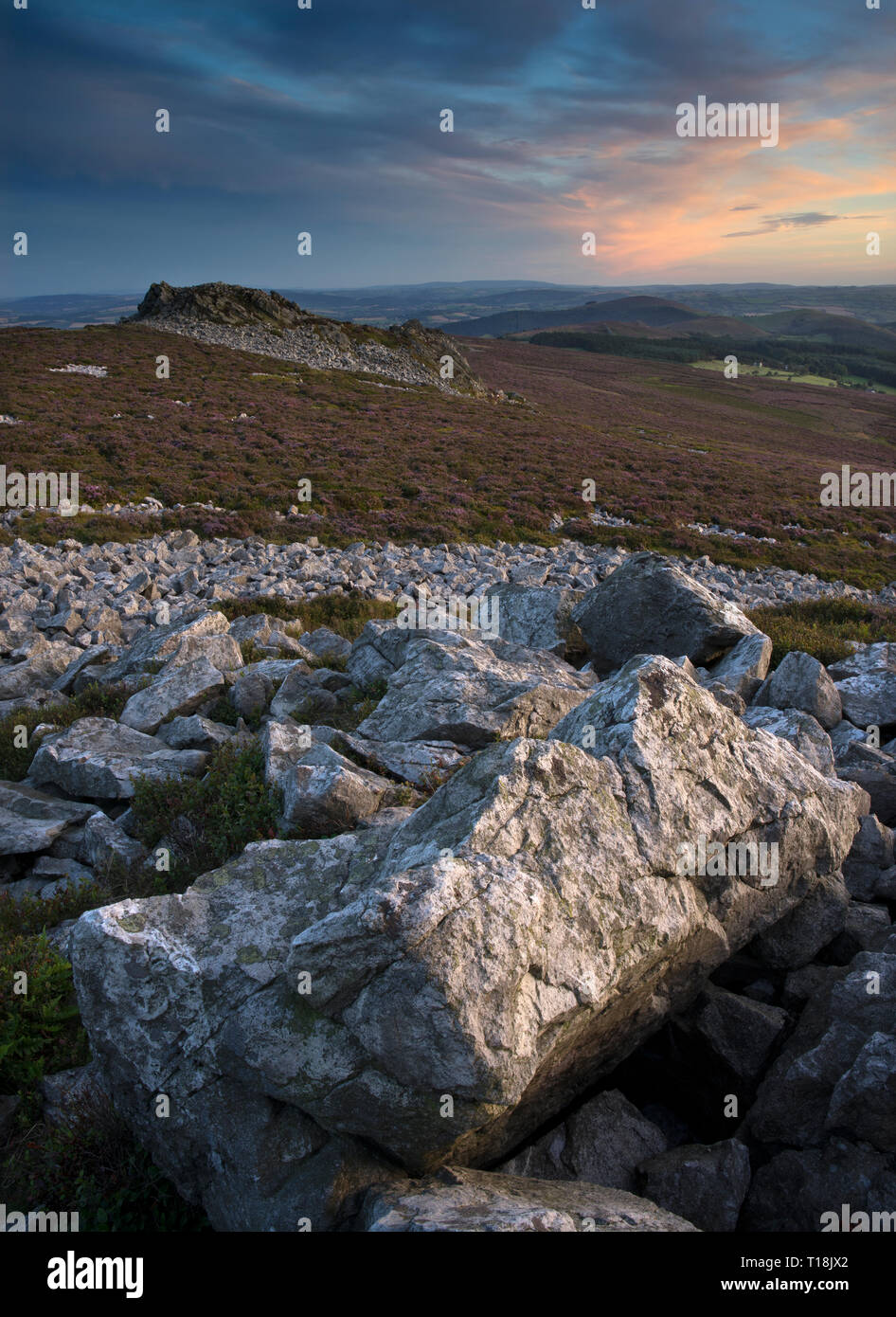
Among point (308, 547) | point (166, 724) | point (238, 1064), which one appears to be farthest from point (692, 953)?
point (308, 547)

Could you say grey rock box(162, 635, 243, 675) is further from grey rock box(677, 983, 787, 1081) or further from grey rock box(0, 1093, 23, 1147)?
grey rock box(677, 983, 787, 1081)

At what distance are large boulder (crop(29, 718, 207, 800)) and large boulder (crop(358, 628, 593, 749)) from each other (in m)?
2.30

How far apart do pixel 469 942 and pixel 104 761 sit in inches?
246

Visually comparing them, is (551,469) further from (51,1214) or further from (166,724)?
(51,1214)

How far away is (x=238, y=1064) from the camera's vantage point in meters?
4.26

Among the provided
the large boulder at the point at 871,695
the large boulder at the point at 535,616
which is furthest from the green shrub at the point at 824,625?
the large boulder at the point at 535,616

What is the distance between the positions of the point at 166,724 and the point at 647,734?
681 cm

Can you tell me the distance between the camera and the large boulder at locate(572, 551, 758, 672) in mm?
11734

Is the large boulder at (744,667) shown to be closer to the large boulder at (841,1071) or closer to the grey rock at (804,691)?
the grey rock at (804,691)

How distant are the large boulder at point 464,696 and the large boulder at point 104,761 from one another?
2302 millimetres

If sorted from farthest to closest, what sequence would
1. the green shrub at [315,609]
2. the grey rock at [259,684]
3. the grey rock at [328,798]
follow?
the green shrub at [315,609] < the grey rock at [259,684] < the grey rock at [328,798]

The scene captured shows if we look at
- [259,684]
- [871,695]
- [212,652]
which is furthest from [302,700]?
[871,695]

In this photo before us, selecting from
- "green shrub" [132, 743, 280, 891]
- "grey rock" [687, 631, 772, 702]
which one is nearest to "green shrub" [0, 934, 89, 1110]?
"green shrub" [132, 743, 280, 891]

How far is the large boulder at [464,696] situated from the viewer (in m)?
8.46
